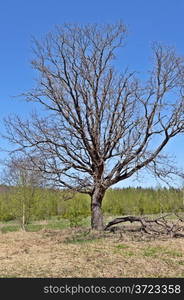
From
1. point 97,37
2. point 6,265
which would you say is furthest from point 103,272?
point 97,37

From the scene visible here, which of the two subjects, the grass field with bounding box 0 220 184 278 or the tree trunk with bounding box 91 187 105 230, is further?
the tree trunk with bounding box 91 187 105 230

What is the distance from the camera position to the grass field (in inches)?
267

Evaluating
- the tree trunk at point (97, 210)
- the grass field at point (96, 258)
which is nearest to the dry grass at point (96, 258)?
the grass field at point (96, 258)

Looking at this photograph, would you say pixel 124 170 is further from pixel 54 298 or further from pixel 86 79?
pixel 54 298

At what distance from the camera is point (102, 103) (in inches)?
555

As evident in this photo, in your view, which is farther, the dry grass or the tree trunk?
the tree trunk

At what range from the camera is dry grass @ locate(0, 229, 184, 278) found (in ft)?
22.2

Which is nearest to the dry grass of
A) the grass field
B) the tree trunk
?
the grass field

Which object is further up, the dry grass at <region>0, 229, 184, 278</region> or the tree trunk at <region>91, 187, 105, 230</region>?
the tree trunk at <region>91, 187, 105, 230</region>

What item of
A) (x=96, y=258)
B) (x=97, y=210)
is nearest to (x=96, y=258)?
(x=96, y=258)

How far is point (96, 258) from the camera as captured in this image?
319 inches

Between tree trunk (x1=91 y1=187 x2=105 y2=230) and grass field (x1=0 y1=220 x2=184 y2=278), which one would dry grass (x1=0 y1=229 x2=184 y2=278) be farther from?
tree trunk (x1=91 y1=187 x2=105 y2=230)

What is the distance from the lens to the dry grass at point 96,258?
22.2ft

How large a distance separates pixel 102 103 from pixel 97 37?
2765mm
